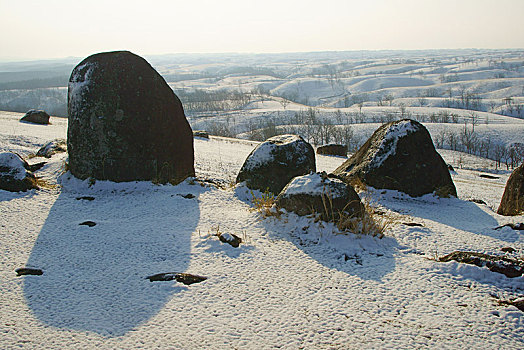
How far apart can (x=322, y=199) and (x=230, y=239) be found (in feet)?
5.41

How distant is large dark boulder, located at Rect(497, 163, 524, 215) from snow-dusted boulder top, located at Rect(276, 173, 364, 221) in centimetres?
467

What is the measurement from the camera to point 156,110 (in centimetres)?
842

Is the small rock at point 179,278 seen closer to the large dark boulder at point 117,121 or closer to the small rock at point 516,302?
the small rock at point 516,302

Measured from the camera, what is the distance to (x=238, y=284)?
13.9 feet

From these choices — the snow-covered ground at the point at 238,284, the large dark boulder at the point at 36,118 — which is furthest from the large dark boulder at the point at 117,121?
the large dark boulder at the point at 36,118

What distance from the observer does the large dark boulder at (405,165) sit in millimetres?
9281

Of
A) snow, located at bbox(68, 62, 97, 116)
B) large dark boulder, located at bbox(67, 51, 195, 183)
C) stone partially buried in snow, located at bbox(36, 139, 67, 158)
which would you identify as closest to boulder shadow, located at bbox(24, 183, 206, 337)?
large dark boulder, located at bbox(67, 51, 195, 183)

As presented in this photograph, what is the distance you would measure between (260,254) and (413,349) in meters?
2.38

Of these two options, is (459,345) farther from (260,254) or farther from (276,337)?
(260,254)

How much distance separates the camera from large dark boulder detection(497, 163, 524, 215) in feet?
27.5

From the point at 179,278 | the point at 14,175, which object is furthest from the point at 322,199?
the point at 14,175

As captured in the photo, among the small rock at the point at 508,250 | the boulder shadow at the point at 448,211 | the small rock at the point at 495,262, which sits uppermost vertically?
the small rock at the point at 495,262

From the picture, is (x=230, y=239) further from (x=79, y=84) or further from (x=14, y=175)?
(x=79, y=84)

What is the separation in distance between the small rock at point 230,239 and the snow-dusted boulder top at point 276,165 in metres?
3.14
